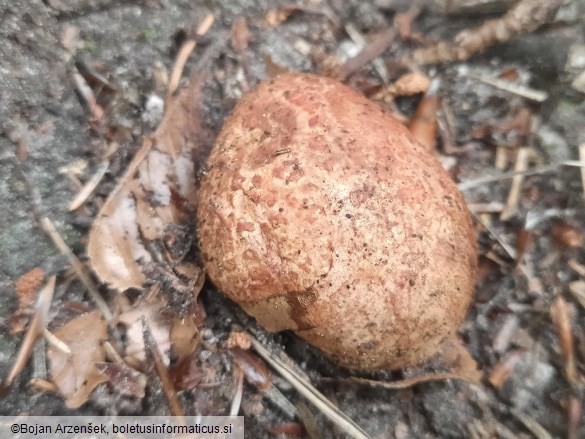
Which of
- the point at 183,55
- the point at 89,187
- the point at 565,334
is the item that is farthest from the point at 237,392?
the point at 183,55

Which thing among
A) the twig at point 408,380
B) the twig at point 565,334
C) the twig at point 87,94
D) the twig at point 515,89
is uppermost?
the twig at point 87,94

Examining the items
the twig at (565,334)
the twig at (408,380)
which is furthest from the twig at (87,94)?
the twig at (565,334)

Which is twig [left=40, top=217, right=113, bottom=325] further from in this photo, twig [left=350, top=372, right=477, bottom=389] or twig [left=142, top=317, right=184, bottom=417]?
twig [left=350, top=372, right=477, bottom=389]

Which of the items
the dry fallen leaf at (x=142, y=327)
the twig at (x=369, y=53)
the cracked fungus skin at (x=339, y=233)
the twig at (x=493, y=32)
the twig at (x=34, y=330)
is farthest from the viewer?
the twig at (x=369, y=53)

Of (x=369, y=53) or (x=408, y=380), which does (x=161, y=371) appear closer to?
(x=408, y=380)

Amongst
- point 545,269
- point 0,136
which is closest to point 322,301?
point 545,269

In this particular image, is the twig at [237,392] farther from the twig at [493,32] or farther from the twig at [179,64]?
the twig at [493,32]
